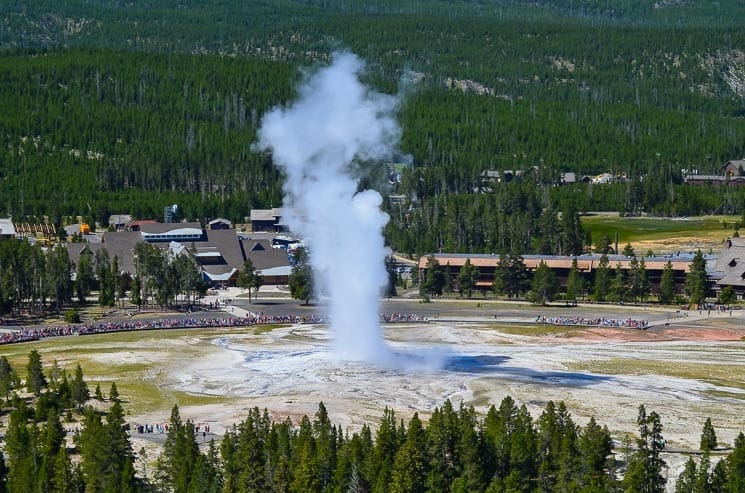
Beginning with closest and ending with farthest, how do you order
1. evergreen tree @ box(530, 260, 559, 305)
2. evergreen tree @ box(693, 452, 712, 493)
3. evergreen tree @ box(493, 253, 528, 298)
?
1. evergreen tree @ box(693, 452, 712, 493)
2. evergreen tree @ box(530, 260, 559, 305)
3. evergreen tree @ box(493, 253, 528, 298)

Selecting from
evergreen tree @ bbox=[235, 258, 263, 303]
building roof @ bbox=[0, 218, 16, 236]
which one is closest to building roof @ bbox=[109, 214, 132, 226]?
building roof @ bbox=[0, 218, 16, 236]

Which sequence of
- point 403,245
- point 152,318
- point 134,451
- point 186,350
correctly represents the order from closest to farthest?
point 134,451, point 186,350, point 152,318, point 403,245

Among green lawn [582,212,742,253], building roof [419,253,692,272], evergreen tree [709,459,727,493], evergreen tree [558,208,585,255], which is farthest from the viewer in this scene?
green lawn [582,212,742,253]

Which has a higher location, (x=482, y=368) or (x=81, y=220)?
(x=81, y=220)

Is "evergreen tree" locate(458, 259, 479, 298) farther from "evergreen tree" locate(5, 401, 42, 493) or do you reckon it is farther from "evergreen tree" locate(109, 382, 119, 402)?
"evergreen tree" locate(5, 401, 42, 493)

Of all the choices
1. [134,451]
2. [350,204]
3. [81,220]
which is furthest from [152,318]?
[81,220]

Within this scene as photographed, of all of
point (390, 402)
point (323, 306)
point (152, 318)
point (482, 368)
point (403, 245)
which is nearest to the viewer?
point (390, 402)

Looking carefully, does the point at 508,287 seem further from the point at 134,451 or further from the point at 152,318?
the point at 134,451
